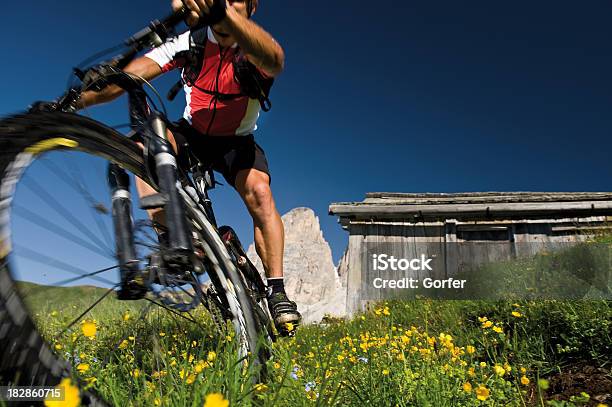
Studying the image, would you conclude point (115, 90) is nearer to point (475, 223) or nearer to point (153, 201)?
point (153, 201)

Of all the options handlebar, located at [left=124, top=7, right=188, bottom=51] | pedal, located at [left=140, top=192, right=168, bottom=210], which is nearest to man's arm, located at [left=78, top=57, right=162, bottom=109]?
handlebar, located at [left=124, top=7, right=188, bottom=51]

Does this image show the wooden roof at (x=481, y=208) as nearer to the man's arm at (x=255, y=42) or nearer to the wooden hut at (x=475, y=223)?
the wooden hut at (x=475, y=223)

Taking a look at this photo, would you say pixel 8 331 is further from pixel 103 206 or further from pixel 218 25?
pixel 218 25

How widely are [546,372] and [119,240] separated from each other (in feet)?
11.0

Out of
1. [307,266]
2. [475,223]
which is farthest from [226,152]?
[307,266]

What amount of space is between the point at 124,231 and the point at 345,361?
143 centimetres

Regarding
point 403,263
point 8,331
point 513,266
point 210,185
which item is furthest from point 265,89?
point 403,263

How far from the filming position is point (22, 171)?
132 centimetres

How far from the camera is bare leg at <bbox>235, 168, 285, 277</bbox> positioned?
119 inches

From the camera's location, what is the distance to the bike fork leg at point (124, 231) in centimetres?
160

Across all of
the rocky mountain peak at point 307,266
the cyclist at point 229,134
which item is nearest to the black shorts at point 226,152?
the cyclist at point 229,134

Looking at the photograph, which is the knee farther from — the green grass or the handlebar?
the handlebar

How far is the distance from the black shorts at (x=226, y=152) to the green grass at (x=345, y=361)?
3.27ft

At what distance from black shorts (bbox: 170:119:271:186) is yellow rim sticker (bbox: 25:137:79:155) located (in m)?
1.42
